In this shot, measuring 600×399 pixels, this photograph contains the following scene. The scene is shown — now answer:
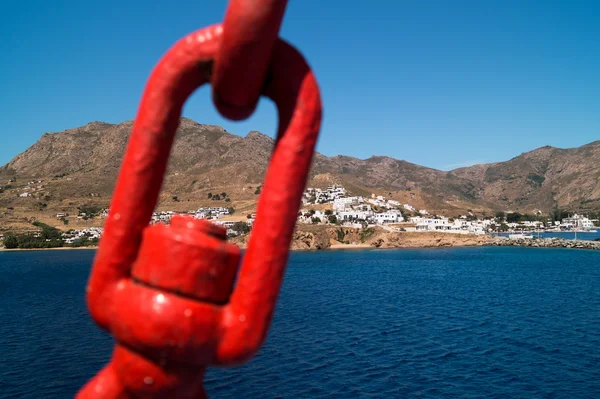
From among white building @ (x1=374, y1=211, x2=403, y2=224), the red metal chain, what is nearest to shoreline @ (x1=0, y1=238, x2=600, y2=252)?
white building @ (x1=374, y1=211, x2=403, y2=224)

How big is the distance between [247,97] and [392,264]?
77.6 metres

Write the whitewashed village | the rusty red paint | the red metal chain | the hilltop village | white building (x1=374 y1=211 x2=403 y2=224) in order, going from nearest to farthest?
the rusty red paint < the red metal chain < the hilltop village < the whitewashed village < white building (x1=374 y1=211 x2=403 y2=224)

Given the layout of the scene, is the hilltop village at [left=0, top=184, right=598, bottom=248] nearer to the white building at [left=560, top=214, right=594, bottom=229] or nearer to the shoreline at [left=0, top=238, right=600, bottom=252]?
the white building at [left=560, top=214, right=594, bottom=229]

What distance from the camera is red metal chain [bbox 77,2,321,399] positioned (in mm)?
2859

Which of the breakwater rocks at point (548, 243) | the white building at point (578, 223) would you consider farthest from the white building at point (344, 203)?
the white building at point (578, 223)

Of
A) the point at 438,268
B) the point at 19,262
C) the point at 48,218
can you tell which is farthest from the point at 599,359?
the point at 48,218

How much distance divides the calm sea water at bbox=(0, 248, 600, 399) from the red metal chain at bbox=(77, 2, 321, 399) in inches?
774

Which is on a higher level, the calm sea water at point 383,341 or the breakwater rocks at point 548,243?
the breakwater rocks at point 548,243

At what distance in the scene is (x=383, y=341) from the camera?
30.1 metres

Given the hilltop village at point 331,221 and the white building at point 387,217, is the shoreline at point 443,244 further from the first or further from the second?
the white building at point 387,217

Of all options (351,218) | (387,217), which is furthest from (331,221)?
(387,217)

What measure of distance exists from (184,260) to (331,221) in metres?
125

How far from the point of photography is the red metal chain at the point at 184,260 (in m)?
2.86

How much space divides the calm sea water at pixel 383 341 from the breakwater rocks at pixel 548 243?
56.7 m
